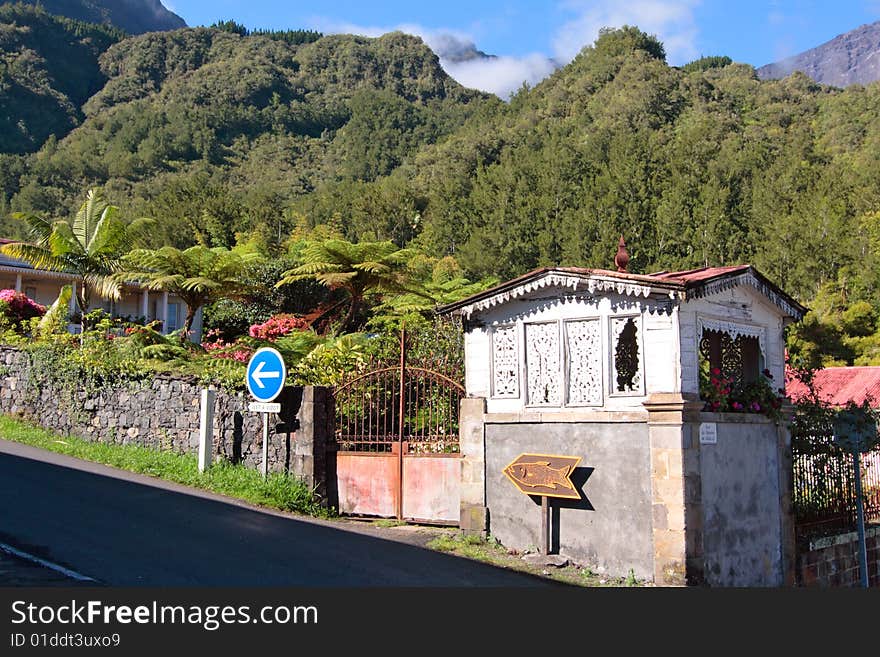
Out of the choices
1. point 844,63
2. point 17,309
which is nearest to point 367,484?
point 17,309

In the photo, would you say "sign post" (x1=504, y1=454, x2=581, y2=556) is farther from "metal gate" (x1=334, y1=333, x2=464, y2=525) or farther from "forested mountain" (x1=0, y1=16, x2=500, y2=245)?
"forested mountain" (x1=0, y1=16, x2=500, y2=245)

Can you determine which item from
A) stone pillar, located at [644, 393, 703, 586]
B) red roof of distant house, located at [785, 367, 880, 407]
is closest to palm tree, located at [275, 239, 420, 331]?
stone pillar, located at [644, 393, 703, 586]

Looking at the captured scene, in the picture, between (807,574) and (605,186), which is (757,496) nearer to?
(807,574)

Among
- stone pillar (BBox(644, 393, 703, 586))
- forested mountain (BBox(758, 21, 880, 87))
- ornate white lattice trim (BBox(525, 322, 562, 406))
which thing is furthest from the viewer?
forested mountain (BBox(758, 21, 880, 87))

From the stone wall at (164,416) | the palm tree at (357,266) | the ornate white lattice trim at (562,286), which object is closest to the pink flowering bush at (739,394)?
the ornate white lattice trim at (562,286)

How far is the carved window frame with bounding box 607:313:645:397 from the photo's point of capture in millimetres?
11117

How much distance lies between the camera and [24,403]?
19.3 metres

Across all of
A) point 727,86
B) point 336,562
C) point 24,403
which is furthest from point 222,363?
point 727,86

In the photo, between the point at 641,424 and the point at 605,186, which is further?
the point at 605,186

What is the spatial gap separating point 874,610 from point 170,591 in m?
6.87

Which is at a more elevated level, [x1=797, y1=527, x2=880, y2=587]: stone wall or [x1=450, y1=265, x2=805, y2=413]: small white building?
[x1=450, y1=265, x2=805, y2=413]: small white building

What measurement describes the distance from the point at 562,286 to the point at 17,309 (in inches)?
735

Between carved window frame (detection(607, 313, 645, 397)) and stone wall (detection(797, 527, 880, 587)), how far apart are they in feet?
13.7

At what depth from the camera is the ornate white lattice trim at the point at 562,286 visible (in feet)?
36.3
